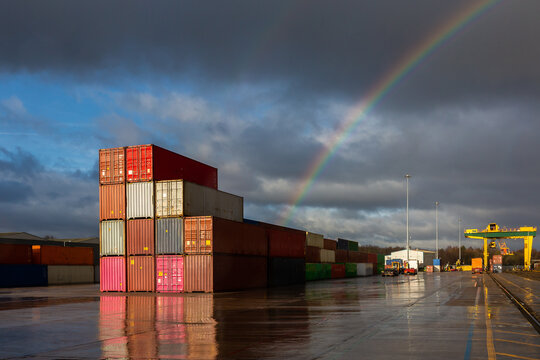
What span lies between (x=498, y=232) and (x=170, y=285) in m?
99.1

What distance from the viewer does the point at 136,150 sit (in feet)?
147

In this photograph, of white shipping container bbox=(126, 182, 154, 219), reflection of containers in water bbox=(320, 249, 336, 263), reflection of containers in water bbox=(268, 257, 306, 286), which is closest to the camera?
white shipping container bbox=(126, 182, 154, 219)

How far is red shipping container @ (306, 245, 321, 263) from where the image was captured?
3209 inches

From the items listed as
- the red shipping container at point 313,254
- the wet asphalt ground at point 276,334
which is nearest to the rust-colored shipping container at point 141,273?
the wet asphalt ground at point 276,334

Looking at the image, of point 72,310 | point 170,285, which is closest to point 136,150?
point 170,285

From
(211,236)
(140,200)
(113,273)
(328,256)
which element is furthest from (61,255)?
(328,256)

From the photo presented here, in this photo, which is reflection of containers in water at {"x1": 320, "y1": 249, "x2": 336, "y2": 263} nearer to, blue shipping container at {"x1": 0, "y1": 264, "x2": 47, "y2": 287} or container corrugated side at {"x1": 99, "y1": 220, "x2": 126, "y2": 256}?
blue shipping container at {"x1": 0, "y1": 264, "x2": 47, "y2": 287}

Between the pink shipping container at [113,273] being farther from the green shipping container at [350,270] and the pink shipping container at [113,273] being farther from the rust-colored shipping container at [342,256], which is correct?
the green shipping container at [350,270]

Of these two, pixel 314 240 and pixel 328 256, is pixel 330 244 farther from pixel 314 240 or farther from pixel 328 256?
pixel 314 240

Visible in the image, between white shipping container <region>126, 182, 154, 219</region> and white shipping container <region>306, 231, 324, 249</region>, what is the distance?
44.4 metres

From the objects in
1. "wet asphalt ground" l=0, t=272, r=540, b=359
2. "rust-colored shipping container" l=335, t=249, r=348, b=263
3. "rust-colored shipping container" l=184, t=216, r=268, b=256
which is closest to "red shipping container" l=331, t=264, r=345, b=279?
"rust-colored shipping container" l=335, t=249, r=348, b=263

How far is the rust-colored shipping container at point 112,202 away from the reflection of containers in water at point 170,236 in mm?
3648

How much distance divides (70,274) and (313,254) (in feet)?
120

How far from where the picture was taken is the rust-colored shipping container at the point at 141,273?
145ft
